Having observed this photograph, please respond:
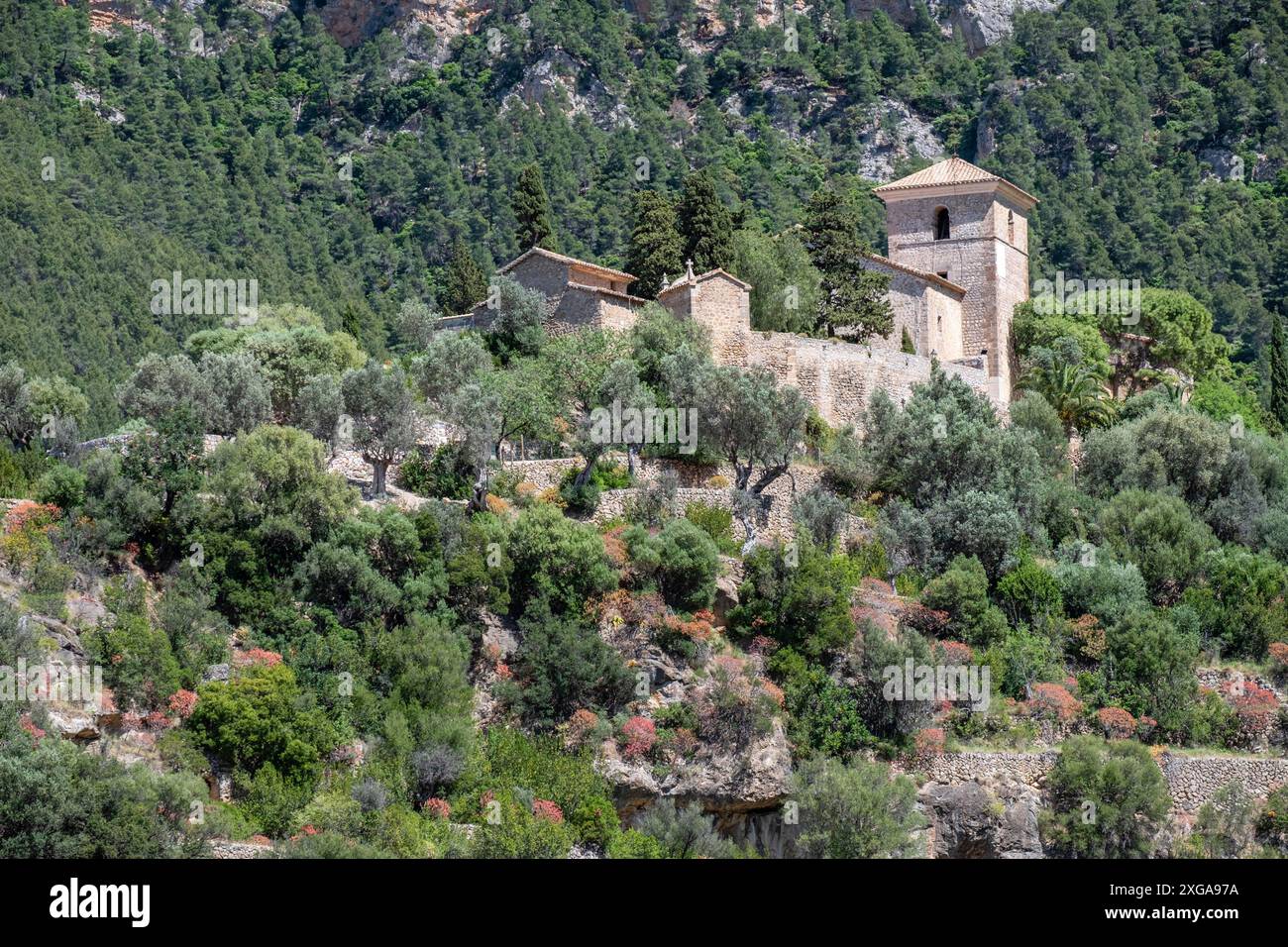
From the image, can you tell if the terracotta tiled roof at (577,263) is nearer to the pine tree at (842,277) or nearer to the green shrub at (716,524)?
the pine tree at (842,277)

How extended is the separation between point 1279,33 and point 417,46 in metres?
42.1

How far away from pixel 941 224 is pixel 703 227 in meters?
8.28

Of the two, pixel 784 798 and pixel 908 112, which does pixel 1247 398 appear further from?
pixel 908 112

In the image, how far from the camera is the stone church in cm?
4825

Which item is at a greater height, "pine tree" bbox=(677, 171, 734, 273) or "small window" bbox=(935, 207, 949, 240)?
"small window" bbox=(935, 207, 949, 240)

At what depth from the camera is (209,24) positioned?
101562 millimetres

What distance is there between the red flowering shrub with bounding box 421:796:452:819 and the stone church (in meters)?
17.6

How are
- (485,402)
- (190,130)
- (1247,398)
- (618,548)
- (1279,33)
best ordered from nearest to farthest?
(618,548), (485,402), (1247,398), (190,130), (1279,33)

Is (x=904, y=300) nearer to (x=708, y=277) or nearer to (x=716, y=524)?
(x=708, y=277)

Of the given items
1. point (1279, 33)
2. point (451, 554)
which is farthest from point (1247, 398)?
point (1279, 33)

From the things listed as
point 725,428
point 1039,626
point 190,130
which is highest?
point 190,130

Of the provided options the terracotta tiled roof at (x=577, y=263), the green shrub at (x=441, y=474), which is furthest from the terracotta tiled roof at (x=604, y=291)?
the green shrub at (x=441, y=474)

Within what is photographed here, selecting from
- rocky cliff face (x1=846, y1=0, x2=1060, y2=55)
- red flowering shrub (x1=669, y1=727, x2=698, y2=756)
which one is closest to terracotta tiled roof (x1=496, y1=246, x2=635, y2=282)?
red flowering shrub (x1=669, y1=727, x2=698, y2=756)

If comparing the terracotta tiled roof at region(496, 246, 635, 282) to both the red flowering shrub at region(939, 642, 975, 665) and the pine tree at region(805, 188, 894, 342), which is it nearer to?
the pine tree at region(805, 188, 894, 342)
